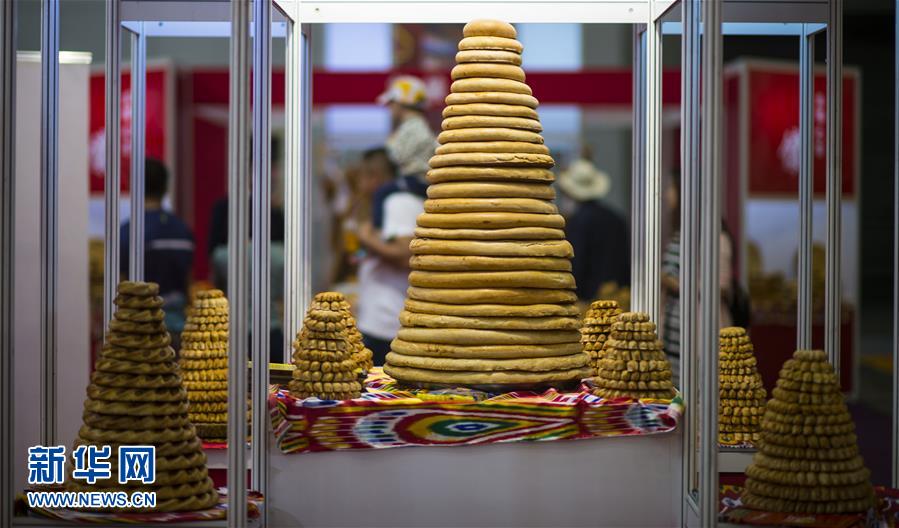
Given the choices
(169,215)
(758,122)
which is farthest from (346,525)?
(758,122)

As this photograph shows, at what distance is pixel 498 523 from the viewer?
287cm

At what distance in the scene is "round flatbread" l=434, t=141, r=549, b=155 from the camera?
3.03 m

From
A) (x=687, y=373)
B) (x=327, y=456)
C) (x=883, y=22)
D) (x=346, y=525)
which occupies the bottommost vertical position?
(x=346, y=525)

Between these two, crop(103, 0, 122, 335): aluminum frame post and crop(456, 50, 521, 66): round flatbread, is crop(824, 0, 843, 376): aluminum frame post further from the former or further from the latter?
crop(103, 0, 122, 335): aluminum frame post

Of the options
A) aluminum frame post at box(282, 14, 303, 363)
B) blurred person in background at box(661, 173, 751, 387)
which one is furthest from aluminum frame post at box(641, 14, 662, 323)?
aluminum frame post at box(282, 14, 303, 363)

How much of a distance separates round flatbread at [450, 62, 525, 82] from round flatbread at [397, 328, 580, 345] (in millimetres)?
728

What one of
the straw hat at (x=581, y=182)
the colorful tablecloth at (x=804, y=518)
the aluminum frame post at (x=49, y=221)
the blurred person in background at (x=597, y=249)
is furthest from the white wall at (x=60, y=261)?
the straw hat at (x=581, y=182)

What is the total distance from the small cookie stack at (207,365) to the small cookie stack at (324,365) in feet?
2.18

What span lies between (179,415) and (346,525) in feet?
1.75

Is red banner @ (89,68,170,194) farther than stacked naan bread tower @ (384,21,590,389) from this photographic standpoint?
Yes

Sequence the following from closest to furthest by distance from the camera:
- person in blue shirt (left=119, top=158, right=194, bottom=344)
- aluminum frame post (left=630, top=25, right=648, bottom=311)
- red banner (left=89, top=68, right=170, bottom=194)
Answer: aluminum frame post (left=630, top=25, right=648, bottom=311)
person in blue shirt (left=119, top=158, right=194, bottom=344)
red banner (left=89, top=68, right=170, bottom=194)

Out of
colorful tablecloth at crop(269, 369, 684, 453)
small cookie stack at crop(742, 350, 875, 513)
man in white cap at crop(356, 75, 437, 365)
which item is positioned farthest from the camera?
man in white cap at crop(356, 75, 437, 365)

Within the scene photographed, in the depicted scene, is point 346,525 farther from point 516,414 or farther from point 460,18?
point 460,18

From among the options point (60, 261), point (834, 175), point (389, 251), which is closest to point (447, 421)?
point (834, 175)
